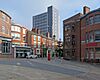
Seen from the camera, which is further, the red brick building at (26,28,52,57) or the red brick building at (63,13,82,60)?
the red brick building at (26,28,52,57)

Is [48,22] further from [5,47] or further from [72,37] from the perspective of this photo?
[72,37]

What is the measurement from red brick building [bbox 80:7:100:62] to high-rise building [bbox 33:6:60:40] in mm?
84695

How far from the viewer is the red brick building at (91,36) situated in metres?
43.2

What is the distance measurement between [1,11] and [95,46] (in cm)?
3024

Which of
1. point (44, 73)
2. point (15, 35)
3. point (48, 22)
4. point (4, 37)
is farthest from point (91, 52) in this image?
point (48, 22)

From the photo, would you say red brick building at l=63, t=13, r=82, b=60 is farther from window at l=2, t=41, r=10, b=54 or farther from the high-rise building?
the high-rise building

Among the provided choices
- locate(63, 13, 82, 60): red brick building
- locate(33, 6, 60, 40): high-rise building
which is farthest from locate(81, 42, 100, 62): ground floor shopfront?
locate(33, 6, 60, 40): high-rise building

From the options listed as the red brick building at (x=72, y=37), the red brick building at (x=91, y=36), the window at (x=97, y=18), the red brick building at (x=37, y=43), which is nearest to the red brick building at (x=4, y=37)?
the red brick building at (x=72, y=37)

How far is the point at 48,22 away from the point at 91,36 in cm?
9523

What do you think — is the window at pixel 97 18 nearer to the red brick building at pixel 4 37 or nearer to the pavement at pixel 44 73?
the pavement at pixel 44 73

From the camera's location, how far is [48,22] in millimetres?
139375

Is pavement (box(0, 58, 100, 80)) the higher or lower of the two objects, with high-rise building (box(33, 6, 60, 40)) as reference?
lower

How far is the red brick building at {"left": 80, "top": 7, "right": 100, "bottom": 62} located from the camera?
142 feet

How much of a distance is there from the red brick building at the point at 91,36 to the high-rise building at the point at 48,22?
278ft
